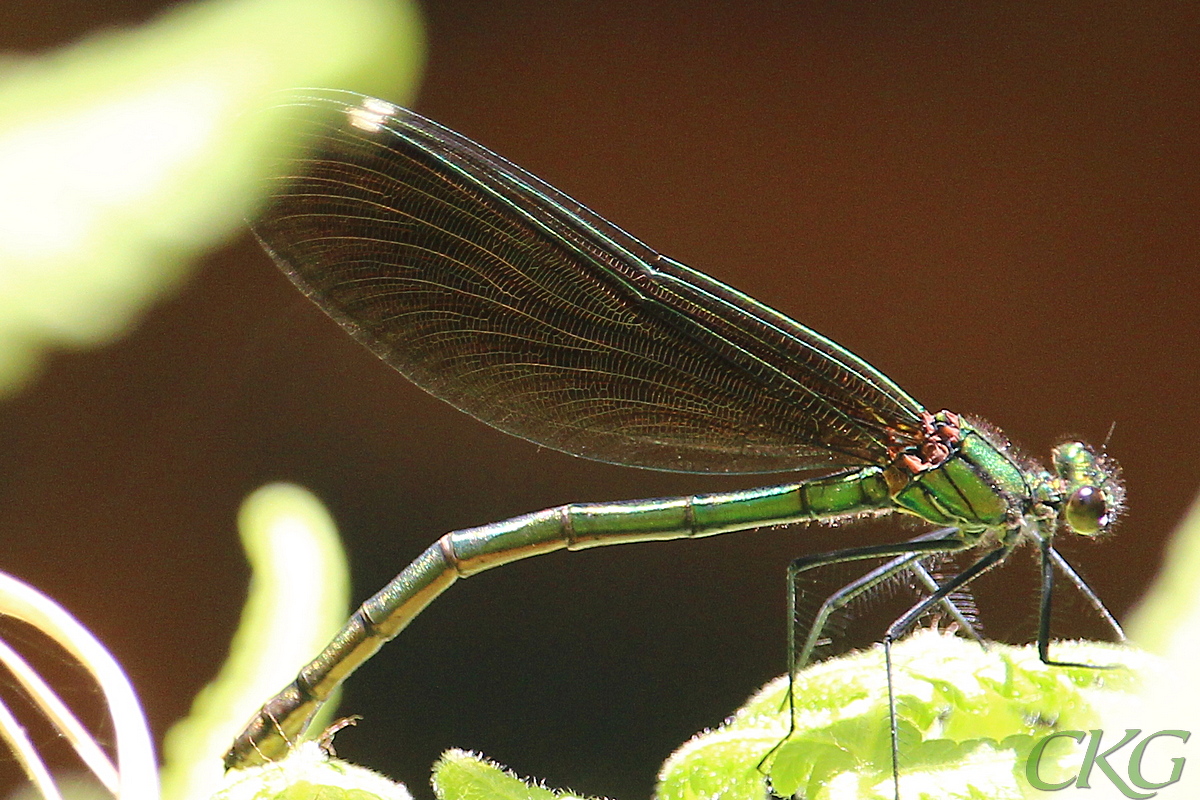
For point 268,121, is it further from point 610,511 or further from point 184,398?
point 184,398

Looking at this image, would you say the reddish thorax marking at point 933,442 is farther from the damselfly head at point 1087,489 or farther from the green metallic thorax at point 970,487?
the damselfly head at point 1087,489

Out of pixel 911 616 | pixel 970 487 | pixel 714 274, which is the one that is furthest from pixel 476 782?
pixel 714 274

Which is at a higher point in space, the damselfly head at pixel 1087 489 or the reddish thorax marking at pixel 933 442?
the reddish thorax marking at pixel 933 442

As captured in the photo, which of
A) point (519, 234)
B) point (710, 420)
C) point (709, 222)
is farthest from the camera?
point (709, 222)

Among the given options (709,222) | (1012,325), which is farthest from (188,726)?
(1012,325)

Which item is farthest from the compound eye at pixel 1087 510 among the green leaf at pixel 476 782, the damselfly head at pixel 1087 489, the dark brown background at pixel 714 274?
the dark brown background at pixel 714 274

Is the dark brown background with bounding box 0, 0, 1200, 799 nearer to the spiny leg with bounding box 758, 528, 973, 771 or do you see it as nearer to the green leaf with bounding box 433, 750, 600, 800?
the spiny leg with bounding box 758, 528, 973, 771
